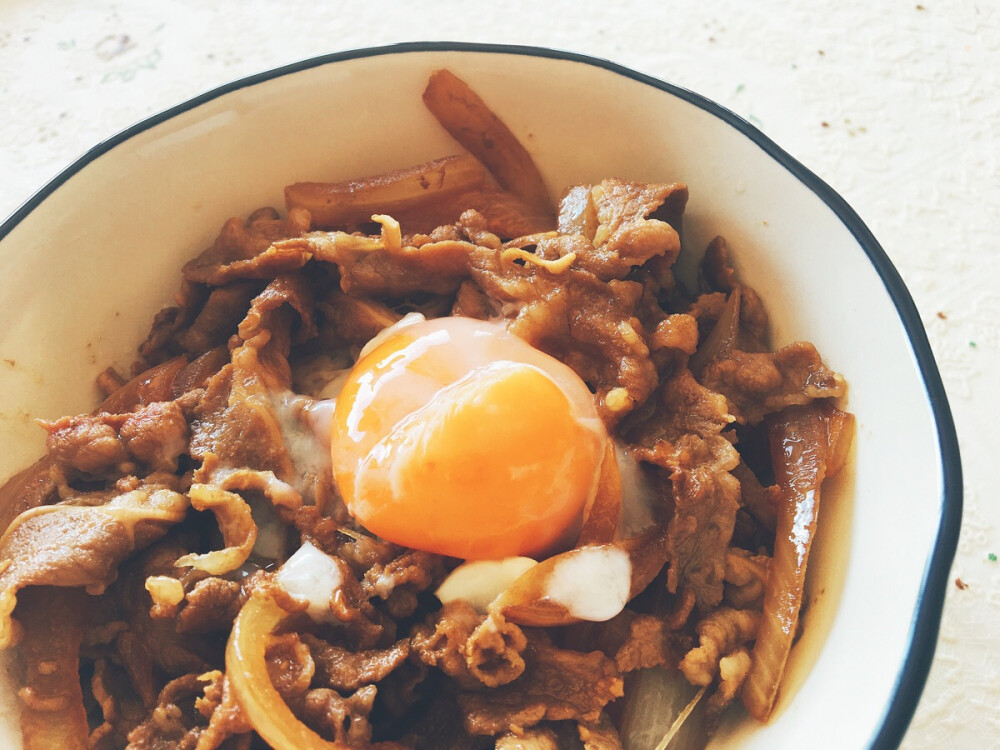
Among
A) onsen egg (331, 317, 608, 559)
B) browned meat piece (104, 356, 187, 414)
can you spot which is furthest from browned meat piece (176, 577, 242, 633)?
browned meat piece (104, 356, 187, 414)

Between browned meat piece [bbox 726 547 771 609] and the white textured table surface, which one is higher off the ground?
the white textured table surface

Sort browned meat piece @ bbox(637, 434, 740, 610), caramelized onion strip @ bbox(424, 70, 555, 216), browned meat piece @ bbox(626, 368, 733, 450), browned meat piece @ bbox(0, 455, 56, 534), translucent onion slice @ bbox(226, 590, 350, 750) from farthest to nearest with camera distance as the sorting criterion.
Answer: caramelized onion strip @ bbox(424, 70, 555, 216) < browned meat piece @ bbox(0, 455, 56, 534) < browned meat piece @ bbox(626, 368, 733, 450) < browned meat piece @ bbox(637, 434, 740, 610) < translucent onion slice @ bbox(226, 590, 350, 750)

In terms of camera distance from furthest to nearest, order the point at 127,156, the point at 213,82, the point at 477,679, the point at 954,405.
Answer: the point at 213,82, the point at 954,405, the point at 127,156, the point at 477,679

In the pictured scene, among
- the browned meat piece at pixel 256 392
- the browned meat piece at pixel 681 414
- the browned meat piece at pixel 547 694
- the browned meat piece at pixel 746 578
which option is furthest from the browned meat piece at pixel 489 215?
the browned meat piece at pixel 547 694

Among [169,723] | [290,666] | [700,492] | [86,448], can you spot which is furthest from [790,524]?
[86,448]

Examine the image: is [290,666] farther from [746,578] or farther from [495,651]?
[746,578]

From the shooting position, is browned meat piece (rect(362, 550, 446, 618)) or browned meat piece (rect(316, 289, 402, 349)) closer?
browned meat piece (rect(362, 550, 446, 618))

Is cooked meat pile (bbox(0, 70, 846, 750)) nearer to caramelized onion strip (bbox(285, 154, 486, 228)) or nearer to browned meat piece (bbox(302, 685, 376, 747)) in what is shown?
browned meat piece (bbox(302, 685, 376, 747))

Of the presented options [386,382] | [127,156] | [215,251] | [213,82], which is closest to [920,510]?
[386,382]

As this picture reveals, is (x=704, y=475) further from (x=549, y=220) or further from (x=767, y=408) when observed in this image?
(x=549, y=220)
